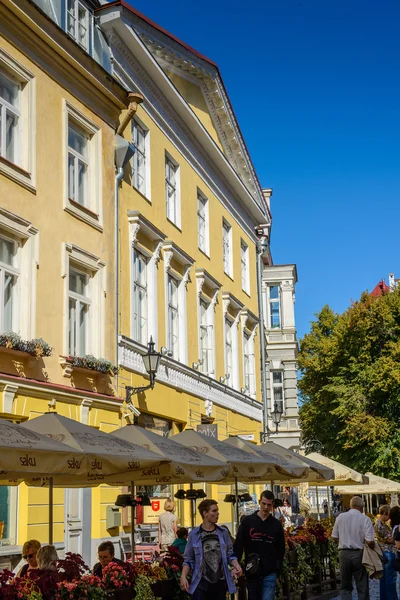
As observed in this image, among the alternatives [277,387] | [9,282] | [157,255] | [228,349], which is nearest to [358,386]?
[277,387]

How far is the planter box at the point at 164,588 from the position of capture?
11.2 m

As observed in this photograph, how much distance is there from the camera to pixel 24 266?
1597 centimetres

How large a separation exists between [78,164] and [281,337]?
29.1 metres

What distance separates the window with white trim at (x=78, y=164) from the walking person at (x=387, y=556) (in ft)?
27.6

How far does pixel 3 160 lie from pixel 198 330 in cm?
1130

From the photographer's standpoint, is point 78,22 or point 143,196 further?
point 143,196

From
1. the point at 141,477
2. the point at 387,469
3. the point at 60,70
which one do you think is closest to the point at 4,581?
the point at 141,477

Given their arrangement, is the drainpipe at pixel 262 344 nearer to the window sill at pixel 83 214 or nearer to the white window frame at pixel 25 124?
the window sill at pixel 83 214

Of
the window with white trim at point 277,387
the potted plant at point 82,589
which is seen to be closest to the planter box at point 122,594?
the potted plant at point 82,589

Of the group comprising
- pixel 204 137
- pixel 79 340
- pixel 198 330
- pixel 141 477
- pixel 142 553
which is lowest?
pixel 142 553

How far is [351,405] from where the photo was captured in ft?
143

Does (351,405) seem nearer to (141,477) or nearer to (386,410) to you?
(386,410)

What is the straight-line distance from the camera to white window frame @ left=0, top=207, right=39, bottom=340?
51.2ft

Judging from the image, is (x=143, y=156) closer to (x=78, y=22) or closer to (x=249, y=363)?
(x=78, y=22)
